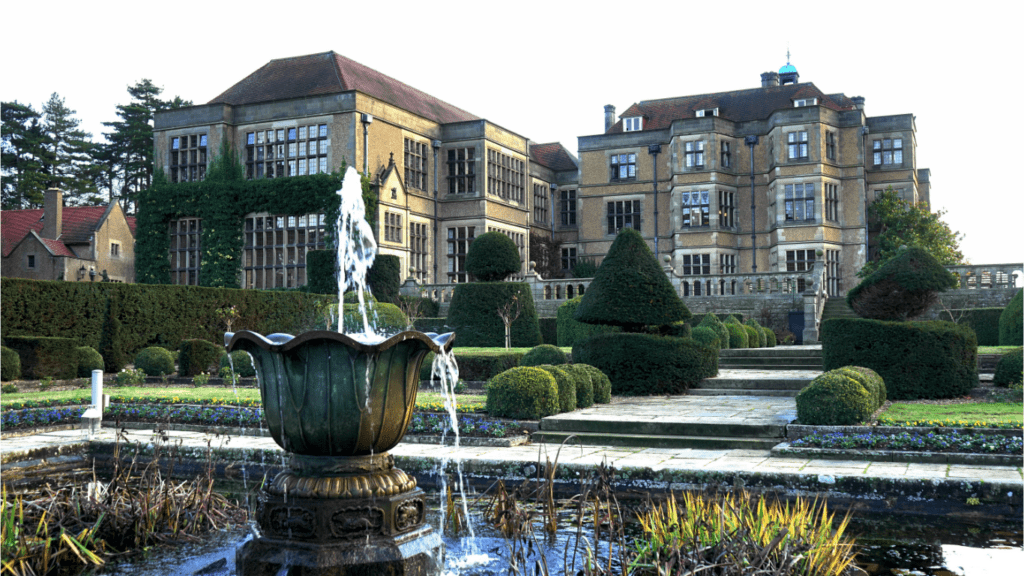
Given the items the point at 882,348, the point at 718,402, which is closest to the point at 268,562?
the point at 718,402

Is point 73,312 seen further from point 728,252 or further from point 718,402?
point 728,252

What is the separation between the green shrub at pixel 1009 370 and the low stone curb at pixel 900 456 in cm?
608

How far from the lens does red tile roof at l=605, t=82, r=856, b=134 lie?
133 ft

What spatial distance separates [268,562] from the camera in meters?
4.89

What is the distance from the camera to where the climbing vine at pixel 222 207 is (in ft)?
99.2

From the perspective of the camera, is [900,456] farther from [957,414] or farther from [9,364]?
[9,364]

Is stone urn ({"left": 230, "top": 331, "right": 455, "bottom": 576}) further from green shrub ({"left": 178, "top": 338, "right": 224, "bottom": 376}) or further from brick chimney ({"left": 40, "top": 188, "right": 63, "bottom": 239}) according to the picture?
brick chimney ({"left": 40, "top": 188, "right": 63, "bottom": 239})

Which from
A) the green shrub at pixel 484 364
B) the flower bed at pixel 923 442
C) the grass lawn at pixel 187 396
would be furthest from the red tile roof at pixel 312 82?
the flower bed at pixel 923 442

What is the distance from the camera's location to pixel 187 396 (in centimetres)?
1538

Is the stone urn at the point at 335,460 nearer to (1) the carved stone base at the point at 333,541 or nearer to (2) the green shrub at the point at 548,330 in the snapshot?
(1) the carved stone base at the point at 333,541

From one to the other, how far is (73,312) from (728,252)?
27731 mm

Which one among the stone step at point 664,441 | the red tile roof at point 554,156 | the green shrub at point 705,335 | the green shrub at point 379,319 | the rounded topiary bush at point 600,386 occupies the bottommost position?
the stone step at point 664,441

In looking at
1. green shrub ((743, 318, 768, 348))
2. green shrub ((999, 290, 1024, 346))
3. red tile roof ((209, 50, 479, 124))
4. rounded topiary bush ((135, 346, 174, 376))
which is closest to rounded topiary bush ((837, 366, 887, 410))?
green shrub ((999, 290, 1024, 346))

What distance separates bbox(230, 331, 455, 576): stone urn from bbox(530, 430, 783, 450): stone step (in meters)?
4.68
